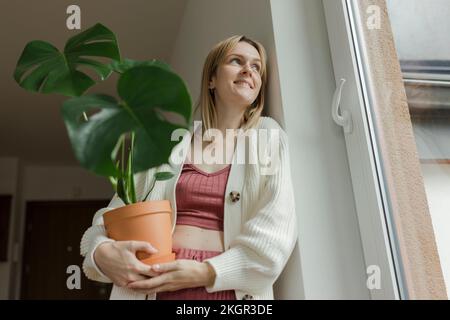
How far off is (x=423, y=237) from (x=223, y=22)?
941mm

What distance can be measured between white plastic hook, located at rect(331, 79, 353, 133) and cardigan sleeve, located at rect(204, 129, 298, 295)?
24cm

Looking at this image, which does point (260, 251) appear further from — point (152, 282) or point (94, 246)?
point (94, 246)

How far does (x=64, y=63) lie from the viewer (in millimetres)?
902

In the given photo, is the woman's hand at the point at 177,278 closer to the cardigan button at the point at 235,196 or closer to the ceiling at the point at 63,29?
the cardigan button at the point at 235,196

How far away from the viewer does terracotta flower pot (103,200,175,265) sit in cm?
80

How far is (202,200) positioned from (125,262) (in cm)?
22

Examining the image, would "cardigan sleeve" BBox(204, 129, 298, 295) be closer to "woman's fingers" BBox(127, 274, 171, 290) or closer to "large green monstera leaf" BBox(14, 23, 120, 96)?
"woman's fingers" BBox(127, 274, 171, 290)

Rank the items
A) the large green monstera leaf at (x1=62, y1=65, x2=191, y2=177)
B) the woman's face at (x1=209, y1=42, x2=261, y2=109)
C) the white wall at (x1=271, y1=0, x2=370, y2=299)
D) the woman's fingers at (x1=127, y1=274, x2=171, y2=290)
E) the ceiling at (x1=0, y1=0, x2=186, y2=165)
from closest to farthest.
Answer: the large green monstera leaf at (x1=62, y1=65, x2=191, y2=177)
the woman's fingers at (x1=127, y1=274, x2=171, y2=290)
the white wall at (x1=271, y1=0, x2=370, y2=299)
the woman's face at (x1=209, y1=42, x2=261, y2=109)
the ceiling at (x1=0, y1=0, x2=186, y2=165)

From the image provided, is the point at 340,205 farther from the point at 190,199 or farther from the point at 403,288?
the point at 190,199

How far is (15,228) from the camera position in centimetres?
373

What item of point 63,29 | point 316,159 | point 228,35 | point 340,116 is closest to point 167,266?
point 316,159

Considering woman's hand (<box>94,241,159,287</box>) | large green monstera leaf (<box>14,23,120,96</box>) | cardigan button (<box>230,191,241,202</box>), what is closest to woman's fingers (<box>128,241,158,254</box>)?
woman's hand (<box>94,241,159,287</box>)

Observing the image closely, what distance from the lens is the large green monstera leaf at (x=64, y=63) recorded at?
86cm

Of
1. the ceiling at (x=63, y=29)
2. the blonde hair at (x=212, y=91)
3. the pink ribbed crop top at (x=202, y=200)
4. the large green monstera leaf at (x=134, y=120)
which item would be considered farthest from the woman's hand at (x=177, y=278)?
the ceiling at (x=63, y=29)
